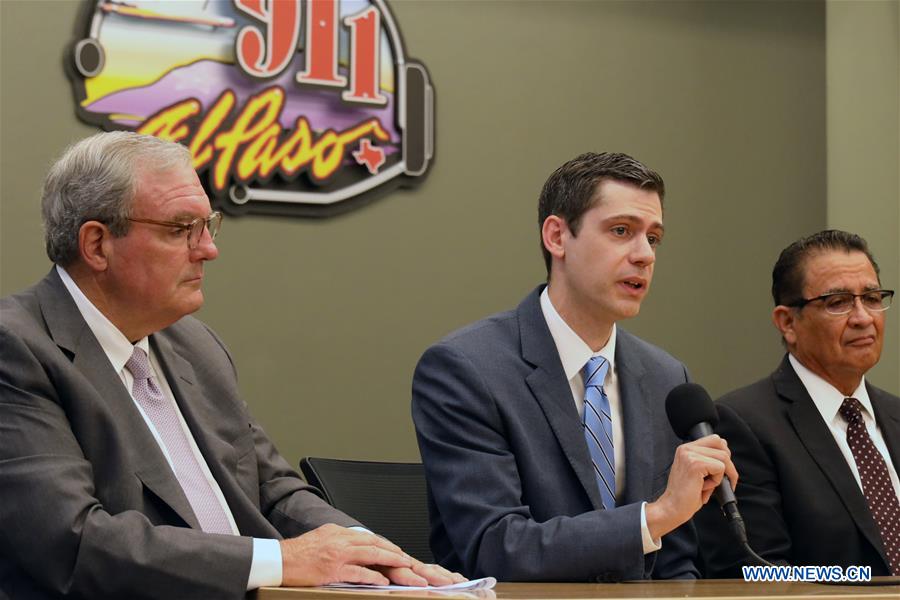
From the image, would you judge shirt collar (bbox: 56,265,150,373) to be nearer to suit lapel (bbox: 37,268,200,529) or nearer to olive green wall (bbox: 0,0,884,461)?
suit lapel (bbox: 37,268,200,529)

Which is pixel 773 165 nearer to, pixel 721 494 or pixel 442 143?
pixel 442 143

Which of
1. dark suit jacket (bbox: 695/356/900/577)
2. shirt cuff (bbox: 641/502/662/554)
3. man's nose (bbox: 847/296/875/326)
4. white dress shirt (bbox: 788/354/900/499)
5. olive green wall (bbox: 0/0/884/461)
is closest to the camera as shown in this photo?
shirt cuff (bbox: 641/502/662/554)

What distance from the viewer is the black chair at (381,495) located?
2.98 metres

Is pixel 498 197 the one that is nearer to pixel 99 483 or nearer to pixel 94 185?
pixel 94 185

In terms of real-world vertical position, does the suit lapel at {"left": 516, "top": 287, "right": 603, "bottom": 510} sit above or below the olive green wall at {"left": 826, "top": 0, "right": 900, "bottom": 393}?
below

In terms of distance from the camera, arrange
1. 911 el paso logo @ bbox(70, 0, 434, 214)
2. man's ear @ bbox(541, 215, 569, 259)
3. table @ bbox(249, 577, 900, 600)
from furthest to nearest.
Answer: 911 el paso logo @ bbox(70, 0, 434, 214) → man's ear @ bbox(541, 215, 569, 259) → table @ bbox(249, 577, 900, 600)

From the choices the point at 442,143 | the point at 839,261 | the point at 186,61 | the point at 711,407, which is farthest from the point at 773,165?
the point at 711,407

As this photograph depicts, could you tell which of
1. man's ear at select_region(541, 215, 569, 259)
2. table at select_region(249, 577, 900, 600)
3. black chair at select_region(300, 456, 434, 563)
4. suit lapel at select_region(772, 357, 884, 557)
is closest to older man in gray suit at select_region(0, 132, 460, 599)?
table at select_region(249, 577, 900, 600)

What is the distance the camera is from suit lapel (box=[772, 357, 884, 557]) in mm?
3145

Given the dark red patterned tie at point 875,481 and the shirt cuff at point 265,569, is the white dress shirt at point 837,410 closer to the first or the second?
the dark red patterned tie at point 875,481

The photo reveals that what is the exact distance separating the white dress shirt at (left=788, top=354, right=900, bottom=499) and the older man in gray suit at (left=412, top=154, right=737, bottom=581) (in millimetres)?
606

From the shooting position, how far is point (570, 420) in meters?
2.65

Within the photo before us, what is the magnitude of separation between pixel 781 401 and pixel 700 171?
1975 millimetres

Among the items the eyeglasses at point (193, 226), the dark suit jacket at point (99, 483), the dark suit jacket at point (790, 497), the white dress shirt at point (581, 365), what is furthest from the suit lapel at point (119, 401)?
the dark suit jacket at point (790, 497)
